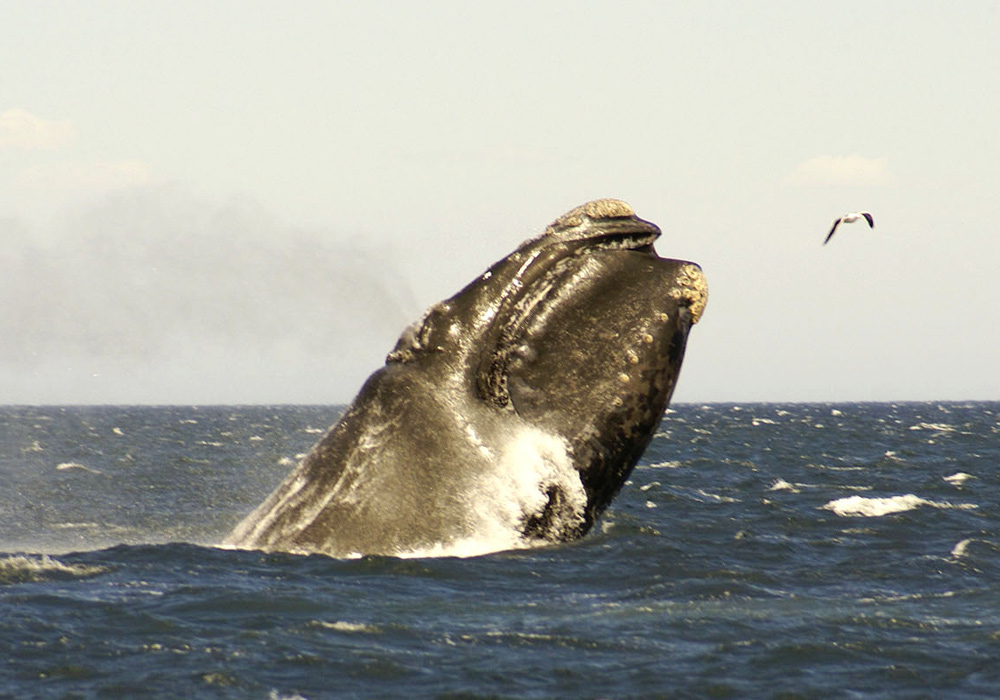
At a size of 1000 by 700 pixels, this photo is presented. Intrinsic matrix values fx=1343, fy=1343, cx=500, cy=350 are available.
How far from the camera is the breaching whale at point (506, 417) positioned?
8.91 metres

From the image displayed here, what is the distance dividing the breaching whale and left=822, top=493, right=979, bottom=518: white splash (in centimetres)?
777

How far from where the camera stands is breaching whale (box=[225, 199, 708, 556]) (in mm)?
8906

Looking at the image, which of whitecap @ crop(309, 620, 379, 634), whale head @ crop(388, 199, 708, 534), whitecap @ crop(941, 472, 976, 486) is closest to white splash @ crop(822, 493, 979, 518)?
whitecap @ crop(941, 472, 976, 486)

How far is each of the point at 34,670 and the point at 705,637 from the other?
155 inches

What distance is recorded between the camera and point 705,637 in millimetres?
8328

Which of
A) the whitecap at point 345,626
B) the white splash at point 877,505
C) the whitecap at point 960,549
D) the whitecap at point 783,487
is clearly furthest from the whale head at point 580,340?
the whitecap at point 783,487

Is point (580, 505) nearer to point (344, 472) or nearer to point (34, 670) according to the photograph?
point (344, 472)

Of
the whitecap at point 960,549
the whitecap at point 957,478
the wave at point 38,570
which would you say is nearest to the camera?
the wave at point 38,570

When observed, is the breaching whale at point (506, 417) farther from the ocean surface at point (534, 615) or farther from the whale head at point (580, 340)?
the ocean surface at point (534, 615)

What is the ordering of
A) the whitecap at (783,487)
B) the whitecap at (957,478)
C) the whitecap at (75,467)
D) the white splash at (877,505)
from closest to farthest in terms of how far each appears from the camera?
the white splash at (877,505), the whitecap at (783,487), the whitecap at (957,478), the whitecap at (75,467)

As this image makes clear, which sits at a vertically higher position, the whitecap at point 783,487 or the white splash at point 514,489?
the white splash at point 514,489

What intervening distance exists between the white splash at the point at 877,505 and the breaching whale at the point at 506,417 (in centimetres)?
777

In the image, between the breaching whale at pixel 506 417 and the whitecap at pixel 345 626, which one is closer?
the whitecap at pixel 345 626

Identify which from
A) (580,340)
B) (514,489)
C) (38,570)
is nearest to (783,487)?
(580,340)
